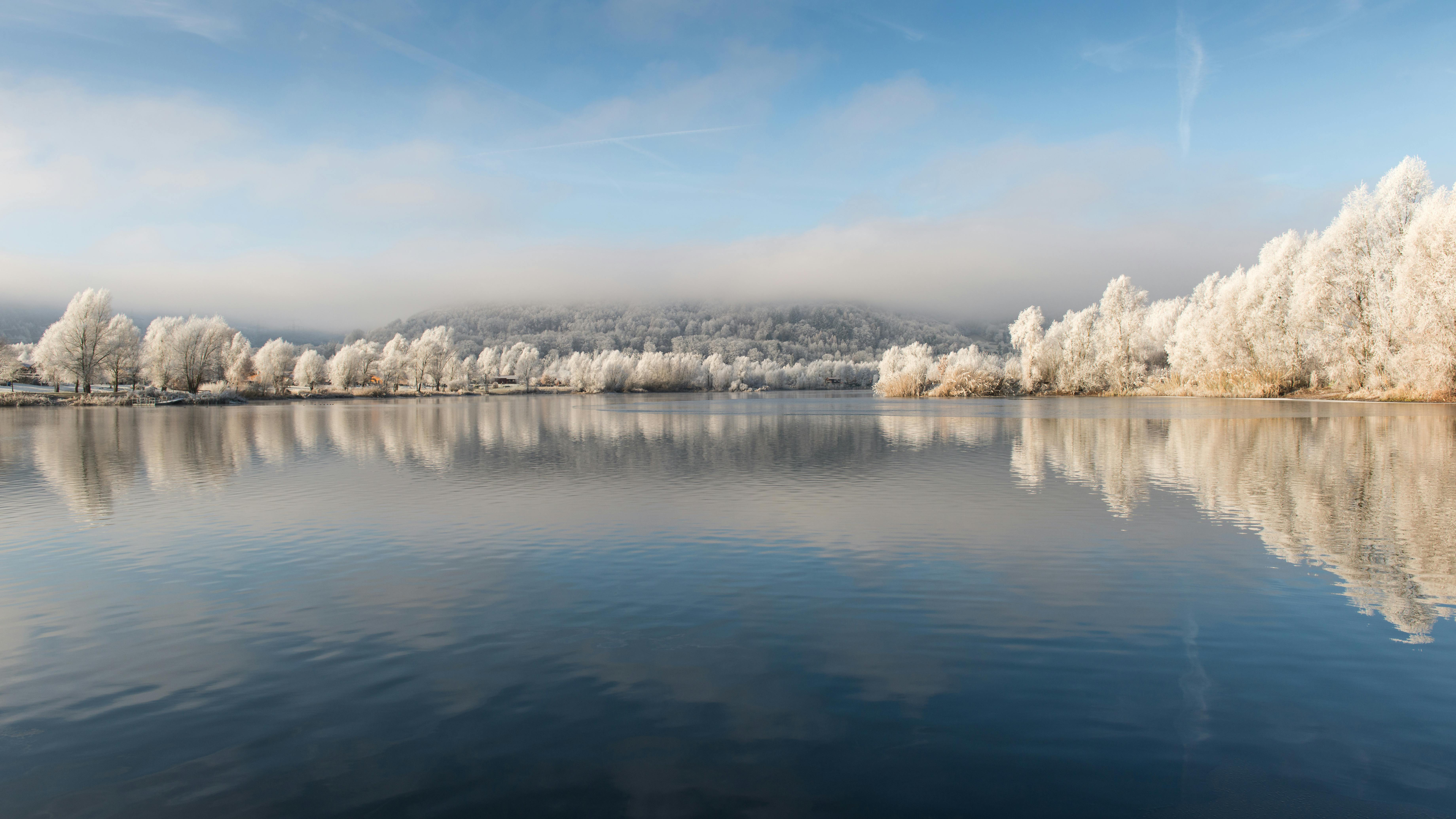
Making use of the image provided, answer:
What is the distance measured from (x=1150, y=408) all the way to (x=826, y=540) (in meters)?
61.1

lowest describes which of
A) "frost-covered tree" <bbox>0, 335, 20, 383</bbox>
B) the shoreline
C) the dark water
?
the dark water

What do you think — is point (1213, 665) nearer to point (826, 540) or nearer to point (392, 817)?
point (826, 540)

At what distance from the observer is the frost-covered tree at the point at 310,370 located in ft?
481

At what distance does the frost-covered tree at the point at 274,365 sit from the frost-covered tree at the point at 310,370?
629 cm

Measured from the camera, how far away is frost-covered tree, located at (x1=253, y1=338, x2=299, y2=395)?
124 meters

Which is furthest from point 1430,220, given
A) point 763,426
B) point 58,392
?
point 58,392

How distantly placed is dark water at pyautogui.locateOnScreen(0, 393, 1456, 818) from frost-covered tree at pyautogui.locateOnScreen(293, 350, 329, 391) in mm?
137768

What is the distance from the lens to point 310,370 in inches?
5792

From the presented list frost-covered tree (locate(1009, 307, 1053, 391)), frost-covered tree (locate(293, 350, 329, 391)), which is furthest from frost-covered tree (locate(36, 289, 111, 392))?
frost-covered tree (locate(1009, 307, 1053, 391))

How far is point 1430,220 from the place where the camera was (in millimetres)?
54000

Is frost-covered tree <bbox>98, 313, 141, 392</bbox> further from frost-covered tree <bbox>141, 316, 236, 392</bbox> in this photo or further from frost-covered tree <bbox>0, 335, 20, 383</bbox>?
frost-covered tree <bbox>0, 335, 20, 383</bbox>

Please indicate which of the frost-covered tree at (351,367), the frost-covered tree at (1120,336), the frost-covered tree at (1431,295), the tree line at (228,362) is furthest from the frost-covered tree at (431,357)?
the frost-covered tree at (1431,295)

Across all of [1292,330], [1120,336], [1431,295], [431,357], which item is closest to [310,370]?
[431,357]

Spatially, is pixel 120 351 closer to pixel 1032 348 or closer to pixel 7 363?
pixel 7 363
